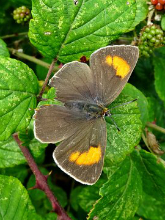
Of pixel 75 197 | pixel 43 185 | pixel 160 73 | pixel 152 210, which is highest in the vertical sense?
pixel 160 73

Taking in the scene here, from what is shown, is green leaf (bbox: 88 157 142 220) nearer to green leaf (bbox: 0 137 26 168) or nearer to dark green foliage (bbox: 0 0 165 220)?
dark green foliage (bbox: 0 0 165 220)

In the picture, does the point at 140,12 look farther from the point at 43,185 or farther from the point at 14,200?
the point at 14,200

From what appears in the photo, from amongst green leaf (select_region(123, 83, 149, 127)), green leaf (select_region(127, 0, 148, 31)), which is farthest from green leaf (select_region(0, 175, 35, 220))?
green leaf (select_region(127, 0, 148, 31))

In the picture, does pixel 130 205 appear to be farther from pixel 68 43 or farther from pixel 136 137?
pixel 68 43

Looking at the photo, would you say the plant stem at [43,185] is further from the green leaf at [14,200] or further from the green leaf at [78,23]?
the green leaf at [78,23]

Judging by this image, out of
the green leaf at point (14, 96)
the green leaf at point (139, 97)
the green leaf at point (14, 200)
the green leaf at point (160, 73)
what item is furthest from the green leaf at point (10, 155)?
the green leaf at point (160, 73)

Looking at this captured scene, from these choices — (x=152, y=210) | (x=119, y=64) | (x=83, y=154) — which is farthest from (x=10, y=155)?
(x=152, y=210)

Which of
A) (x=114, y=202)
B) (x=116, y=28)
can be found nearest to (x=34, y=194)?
(x=114, y=202)
